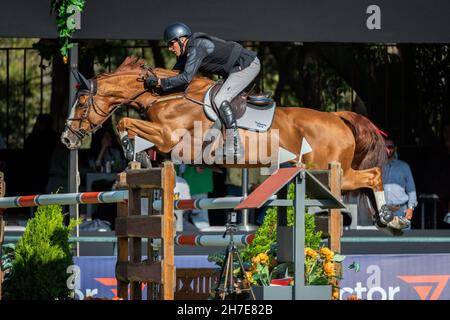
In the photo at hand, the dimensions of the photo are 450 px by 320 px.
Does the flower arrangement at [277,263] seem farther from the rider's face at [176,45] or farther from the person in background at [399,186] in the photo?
the person in background at [399,186]

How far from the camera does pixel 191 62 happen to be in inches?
444

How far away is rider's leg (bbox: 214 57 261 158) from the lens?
1202cm

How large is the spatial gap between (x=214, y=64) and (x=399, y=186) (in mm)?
3433

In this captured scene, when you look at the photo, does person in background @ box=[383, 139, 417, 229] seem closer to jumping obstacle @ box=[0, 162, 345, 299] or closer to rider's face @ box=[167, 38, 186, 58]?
rider's face @ box=[167, 38, 186, 58]

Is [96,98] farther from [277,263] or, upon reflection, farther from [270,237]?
[277,263]

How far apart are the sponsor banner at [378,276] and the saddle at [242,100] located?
2.13 metres

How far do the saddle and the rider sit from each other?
0.25 ft

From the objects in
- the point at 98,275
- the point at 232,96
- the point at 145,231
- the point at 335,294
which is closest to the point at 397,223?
the point at 232,96

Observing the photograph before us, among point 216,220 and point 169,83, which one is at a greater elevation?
point 169,83

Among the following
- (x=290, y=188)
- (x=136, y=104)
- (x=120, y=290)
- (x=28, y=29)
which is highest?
(x=28, y=29)

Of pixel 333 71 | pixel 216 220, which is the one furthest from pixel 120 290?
pixel 333 71

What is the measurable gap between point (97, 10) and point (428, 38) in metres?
3.57

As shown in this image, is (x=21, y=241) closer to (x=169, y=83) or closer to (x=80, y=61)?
(x=169, y=83)

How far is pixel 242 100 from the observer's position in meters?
12.3
